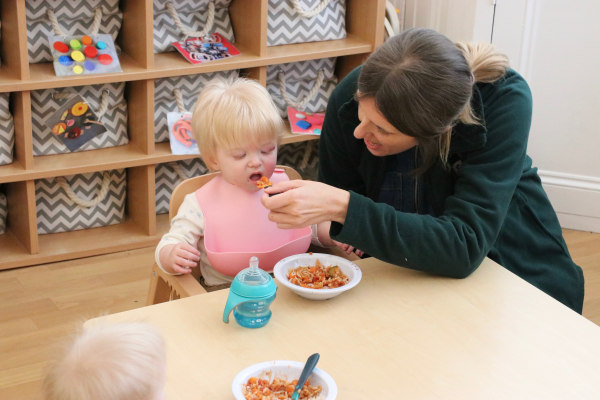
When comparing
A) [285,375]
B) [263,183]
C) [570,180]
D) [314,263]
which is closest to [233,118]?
[263,183]

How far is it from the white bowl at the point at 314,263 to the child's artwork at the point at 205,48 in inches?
60.1

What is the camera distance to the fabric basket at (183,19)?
117 inches

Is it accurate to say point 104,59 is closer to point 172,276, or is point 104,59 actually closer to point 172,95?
point 172,95

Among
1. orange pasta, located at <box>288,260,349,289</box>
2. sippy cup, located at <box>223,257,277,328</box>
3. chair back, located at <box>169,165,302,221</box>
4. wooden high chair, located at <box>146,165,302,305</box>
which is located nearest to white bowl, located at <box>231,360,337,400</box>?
sippy cup, located at <box>223,257,277,328</box>

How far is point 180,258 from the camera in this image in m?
1.70

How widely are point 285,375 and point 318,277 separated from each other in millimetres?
325

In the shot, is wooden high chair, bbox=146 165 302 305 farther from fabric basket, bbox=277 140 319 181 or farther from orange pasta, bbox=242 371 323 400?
fabric basket, bbox=277 140 319 181

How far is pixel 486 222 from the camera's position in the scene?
5.40ft

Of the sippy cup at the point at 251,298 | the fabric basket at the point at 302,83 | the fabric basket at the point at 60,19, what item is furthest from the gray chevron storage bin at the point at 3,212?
the sippy cup at the point at 251,298

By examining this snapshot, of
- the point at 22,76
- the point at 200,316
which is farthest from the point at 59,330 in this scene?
the point at 200,316

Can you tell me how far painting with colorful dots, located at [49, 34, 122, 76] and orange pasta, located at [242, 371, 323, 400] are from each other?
1831 mm

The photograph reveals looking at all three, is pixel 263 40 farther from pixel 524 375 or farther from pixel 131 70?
pixel 524 375

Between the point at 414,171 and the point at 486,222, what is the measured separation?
0.20m

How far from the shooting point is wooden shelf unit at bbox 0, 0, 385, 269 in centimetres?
275
